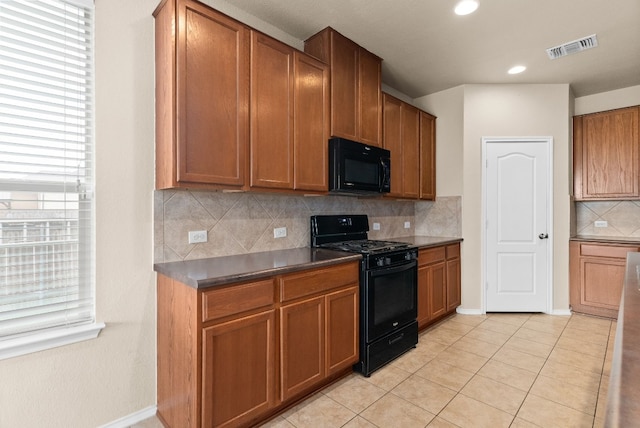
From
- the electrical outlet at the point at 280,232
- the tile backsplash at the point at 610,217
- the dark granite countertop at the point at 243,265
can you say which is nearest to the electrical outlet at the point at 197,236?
the dark granite countertop at the point at 243,265

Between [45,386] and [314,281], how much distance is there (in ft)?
5.08

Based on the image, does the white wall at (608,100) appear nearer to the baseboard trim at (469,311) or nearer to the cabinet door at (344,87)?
the baseboard trim at (469,311)

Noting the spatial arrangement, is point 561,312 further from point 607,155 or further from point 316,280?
point 316,280

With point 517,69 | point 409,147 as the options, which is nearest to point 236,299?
point 409,147

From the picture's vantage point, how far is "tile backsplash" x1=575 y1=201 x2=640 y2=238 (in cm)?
402

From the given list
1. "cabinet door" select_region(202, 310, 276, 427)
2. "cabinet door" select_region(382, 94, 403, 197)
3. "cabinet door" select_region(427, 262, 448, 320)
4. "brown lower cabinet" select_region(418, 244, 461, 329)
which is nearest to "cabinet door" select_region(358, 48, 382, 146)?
"cabinet door" select_region(382, 94, 403, 197)

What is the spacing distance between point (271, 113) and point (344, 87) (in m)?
0.85

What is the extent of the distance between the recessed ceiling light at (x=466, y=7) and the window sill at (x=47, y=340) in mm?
3207

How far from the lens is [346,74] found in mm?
2787

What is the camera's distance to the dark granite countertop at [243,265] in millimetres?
1661

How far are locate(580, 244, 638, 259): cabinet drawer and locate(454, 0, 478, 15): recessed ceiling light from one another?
10.3 feet

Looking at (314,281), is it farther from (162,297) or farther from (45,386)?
(45,386)

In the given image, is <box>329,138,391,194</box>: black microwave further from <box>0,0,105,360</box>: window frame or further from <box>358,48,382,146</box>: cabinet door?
<box>0,0,105,360</box>: window frame

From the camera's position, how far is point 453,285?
12.5 ft
